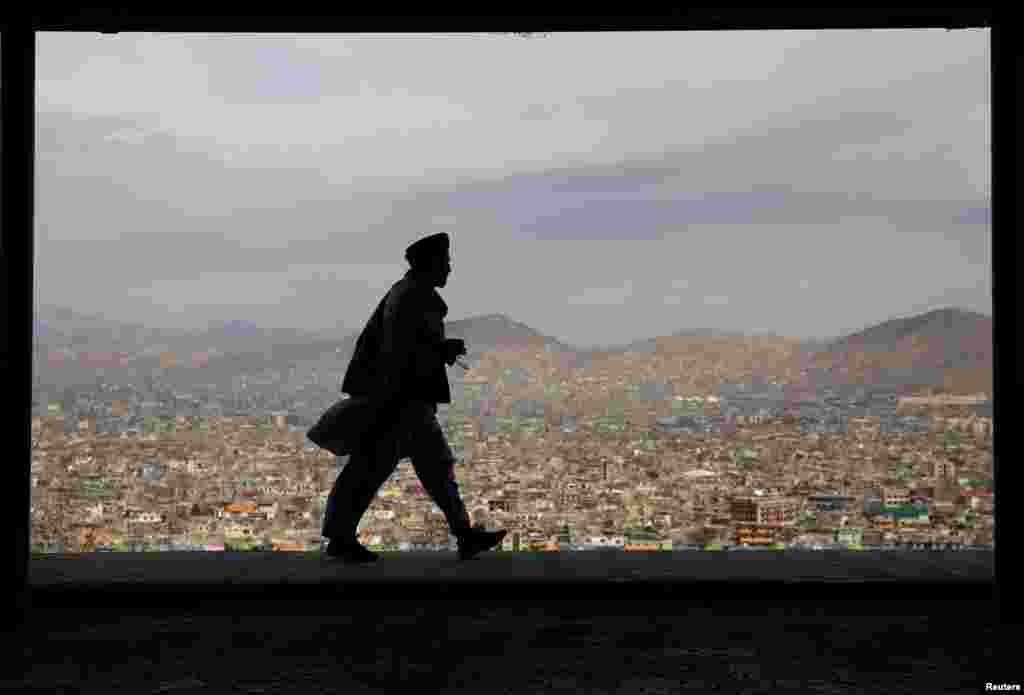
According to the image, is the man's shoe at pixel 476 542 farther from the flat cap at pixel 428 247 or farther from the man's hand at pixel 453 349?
the flat cap at pixel 428 247

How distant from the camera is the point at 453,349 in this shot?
20.6 ft

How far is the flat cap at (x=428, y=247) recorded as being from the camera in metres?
6.50

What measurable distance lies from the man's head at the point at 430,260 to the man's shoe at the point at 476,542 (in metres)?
1.47

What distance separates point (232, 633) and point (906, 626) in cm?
294

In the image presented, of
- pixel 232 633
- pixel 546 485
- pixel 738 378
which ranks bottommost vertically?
pixel 232 633

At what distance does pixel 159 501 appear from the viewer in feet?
25.6

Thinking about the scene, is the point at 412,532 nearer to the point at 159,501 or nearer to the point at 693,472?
the point at 159,501

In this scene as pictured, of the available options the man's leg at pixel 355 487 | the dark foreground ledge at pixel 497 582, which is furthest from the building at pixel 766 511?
the man's leg at pixel 355 487

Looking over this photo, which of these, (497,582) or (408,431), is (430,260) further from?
(497,582)

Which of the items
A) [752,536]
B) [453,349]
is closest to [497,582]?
[453,349]

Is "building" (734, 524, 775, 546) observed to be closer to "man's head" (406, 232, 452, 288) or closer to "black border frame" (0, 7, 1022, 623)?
"black border frame" (0, 7, 1022, 623)

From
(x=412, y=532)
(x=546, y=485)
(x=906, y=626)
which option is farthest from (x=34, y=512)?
(x=906, y=626)

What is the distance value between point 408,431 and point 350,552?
2.49ft

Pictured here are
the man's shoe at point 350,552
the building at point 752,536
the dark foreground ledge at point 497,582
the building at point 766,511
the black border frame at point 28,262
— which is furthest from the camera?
the building at point 766,511
